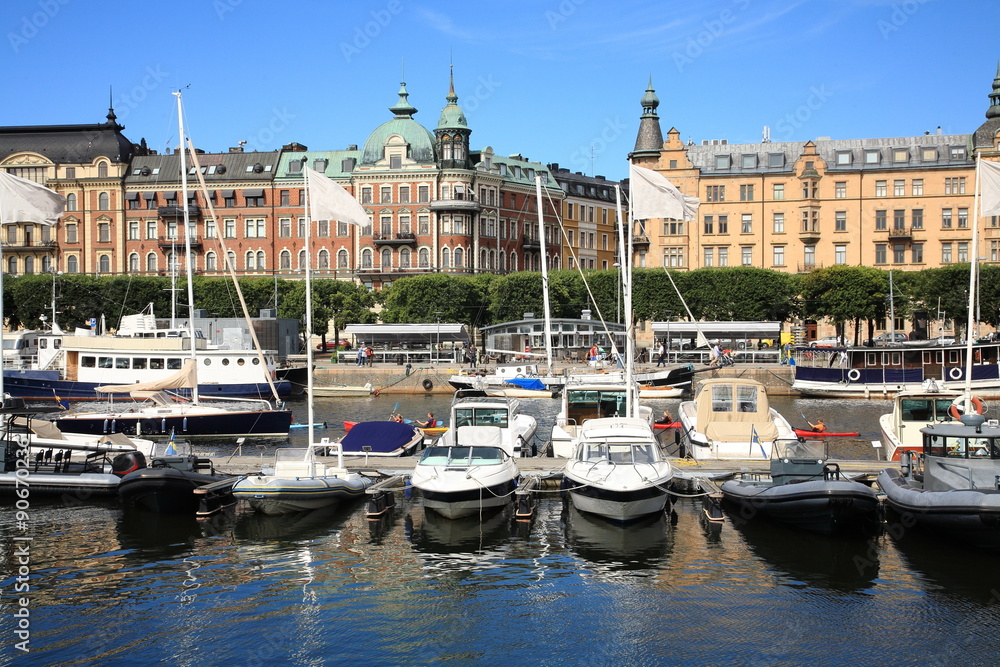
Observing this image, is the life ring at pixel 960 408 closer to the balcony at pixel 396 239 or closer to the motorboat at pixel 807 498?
the motorboat at pixel 807 498

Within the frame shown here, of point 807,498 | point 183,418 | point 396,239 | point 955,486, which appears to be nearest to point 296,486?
point 807,498

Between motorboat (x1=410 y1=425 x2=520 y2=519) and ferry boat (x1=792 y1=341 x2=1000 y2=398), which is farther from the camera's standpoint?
ferry boat (x1=792 y1=341 x2=1000 y2=398)

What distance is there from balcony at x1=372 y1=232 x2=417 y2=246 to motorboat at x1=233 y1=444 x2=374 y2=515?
73.9 metres

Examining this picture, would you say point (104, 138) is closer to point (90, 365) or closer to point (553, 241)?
point (553, 241)

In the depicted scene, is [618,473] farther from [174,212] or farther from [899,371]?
[174,212]

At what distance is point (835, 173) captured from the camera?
93.3 meters

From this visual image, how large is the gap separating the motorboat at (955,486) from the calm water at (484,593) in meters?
0.72

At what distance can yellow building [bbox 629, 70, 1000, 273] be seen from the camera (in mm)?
91875

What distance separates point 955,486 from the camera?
898 inches

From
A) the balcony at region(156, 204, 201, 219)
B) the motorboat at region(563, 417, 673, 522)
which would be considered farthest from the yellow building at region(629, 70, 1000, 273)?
the motorboat at region(563, 417, 673, 522)

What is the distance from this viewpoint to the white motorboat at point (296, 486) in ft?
83.6

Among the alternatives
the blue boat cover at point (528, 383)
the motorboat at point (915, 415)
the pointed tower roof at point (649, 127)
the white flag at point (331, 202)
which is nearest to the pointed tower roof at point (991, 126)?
the pointed tower roof at point (649, 127)

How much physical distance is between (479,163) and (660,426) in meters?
67.7

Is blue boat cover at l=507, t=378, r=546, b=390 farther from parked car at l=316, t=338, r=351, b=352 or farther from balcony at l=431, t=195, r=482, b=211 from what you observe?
balcony at l=431, t=195, r=482, b=211
